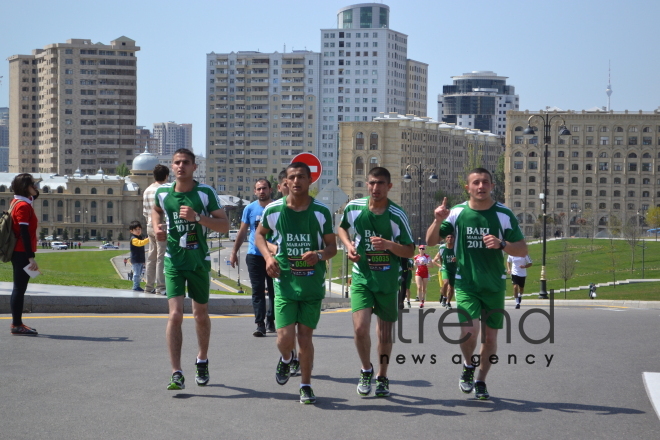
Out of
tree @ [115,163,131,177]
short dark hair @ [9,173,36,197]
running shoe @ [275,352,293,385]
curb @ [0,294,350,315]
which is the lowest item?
curb @ [0,294,350,315]

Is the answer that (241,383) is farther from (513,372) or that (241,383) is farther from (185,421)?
(513,372)

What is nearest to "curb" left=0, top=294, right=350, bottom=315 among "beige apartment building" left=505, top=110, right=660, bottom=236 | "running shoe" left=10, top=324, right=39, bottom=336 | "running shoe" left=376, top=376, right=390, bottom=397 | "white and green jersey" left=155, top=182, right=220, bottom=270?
"running shoe" left=10, top=324, right=39, bottom=336

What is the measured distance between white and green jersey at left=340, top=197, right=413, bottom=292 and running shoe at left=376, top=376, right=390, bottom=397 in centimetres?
81

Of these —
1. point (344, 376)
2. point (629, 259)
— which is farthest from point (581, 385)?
point (629, 259)

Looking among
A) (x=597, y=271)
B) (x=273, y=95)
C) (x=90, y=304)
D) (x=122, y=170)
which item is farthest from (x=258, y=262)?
(x=273, y=95)

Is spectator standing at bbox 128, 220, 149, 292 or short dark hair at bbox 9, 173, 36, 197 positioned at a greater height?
short dark hair at bbox 9, 173, 36, 197

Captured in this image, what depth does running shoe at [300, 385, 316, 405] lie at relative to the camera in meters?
8.02

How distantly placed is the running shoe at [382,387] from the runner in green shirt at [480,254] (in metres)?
0.76

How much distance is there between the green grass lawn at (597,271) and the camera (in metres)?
41.5

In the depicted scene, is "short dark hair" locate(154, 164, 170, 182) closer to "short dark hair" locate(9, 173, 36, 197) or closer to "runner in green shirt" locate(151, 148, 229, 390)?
"short dark hair" locate(9, 173, 36, 197)

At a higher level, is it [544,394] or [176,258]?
[176,258]

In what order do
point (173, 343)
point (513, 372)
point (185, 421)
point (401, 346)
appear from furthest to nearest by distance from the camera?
point (401, 346) < point (513, 372) < point (173, 343) < point (185, 421)

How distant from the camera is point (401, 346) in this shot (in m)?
11.7

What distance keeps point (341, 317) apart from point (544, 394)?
7.78 m
